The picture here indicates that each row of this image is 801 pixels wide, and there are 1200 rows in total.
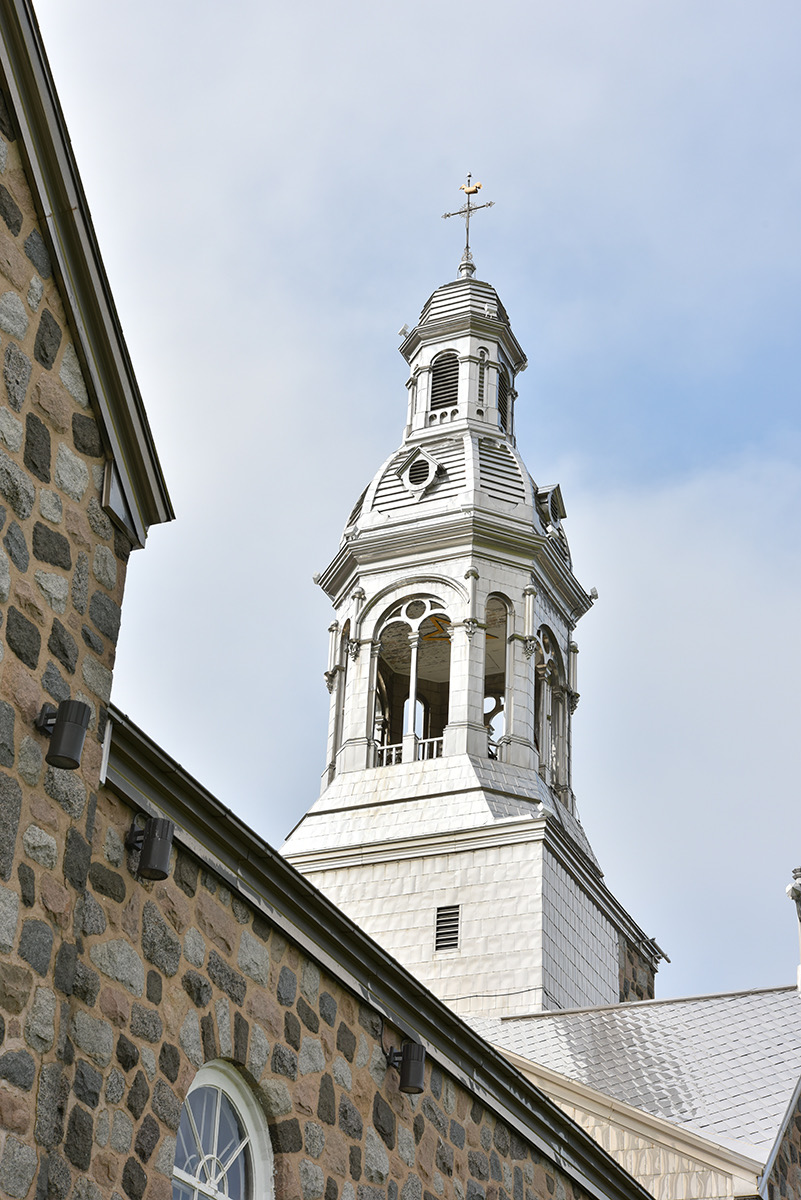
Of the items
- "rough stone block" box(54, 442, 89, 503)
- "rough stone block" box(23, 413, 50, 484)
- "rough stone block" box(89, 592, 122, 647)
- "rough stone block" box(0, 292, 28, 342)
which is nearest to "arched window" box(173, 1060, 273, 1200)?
"rough stone block" box(89, 592, 122, 647)

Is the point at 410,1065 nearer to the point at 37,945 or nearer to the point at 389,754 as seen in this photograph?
the point at 37,945

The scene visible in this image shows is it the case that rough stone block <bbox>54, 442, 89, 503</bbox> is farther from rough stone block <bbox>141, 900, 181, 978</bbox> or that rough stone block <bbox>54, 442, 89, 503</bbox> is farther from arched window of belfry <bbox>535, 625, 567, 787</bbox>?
arched window of belfry <bbox>535, 625, 567, 787</bbox>

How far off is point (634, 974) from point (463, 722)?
581cm

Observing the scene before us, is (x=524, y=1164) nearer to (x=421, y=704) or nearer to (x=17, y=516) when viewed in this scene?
(x=17, y=516)

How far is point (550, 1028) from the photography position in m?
19.4

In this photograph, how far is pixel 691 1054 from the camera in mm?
17844

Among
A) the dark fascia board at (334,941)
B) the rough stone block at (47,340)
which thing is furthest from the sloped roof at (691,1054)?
the rough stone block at (47,340)

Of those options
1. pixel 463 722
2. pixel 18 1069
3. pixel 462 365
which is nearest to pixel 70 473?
pixel 18 1069

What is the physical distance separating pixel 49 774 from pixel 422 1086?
408cm

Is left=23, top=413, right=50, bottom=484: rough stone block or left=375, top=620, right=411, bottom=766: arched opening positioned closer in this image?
left=23, top=413, right=50, bottom=484: rough stone block

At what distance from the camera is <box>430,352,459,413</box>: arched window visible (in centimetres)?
3117

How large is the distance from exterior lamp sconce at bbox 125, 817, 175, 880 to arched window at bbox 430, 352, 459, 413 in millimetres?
24066

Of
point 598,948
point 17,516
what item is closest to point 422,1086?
point 17,516

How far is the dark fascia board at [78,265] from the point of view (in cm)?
715
